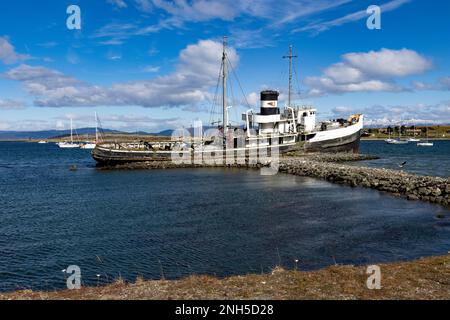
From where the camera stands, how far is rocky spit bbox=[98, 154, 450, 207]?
33828 mm

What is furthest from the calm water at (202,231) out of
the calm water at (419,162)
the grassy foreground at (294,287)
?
the calm water at (419,162)

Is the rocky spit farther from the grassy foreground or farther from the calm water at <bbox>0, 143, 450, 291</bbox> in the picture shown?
the grassy foreground

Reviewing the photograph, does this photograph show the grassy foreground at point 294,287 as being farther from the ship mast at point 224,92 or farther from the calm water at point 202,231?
the ship mast at point 224,92

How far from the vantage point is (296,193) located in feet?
130

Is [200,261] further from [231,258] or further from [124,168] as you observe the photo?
[124,168]

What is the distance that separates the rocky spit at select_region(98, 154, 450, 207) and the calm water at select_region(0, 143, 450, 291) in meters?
2.17

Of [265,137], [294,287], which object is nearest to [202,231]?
[294,287]


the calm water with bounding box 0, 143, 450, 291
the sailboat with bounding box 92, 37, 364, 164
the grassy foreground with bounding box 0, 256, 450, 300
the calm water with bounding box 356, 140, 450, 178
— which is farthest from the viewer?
the sailboat with bounding box 92, 37, 364, 164

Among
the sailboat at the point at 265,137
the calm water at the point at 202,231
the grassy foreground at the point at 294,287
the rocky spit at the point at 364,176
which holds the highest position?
the sailboat at the point at 265,137

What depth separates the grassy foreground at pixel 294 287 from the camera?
12008 mm

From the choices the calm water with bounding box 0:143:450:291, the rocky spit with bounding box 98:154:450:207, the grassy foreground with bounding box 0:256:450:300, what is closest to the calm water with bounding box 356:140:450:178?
the rocky spit with bounding box 98:154:450:207

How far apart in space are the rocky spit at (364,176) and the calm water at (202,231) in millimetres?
2174

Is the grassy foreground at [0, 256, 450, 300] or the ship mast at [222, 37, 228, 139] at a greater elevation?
the ship mast at [222, 37, 228, 139]
